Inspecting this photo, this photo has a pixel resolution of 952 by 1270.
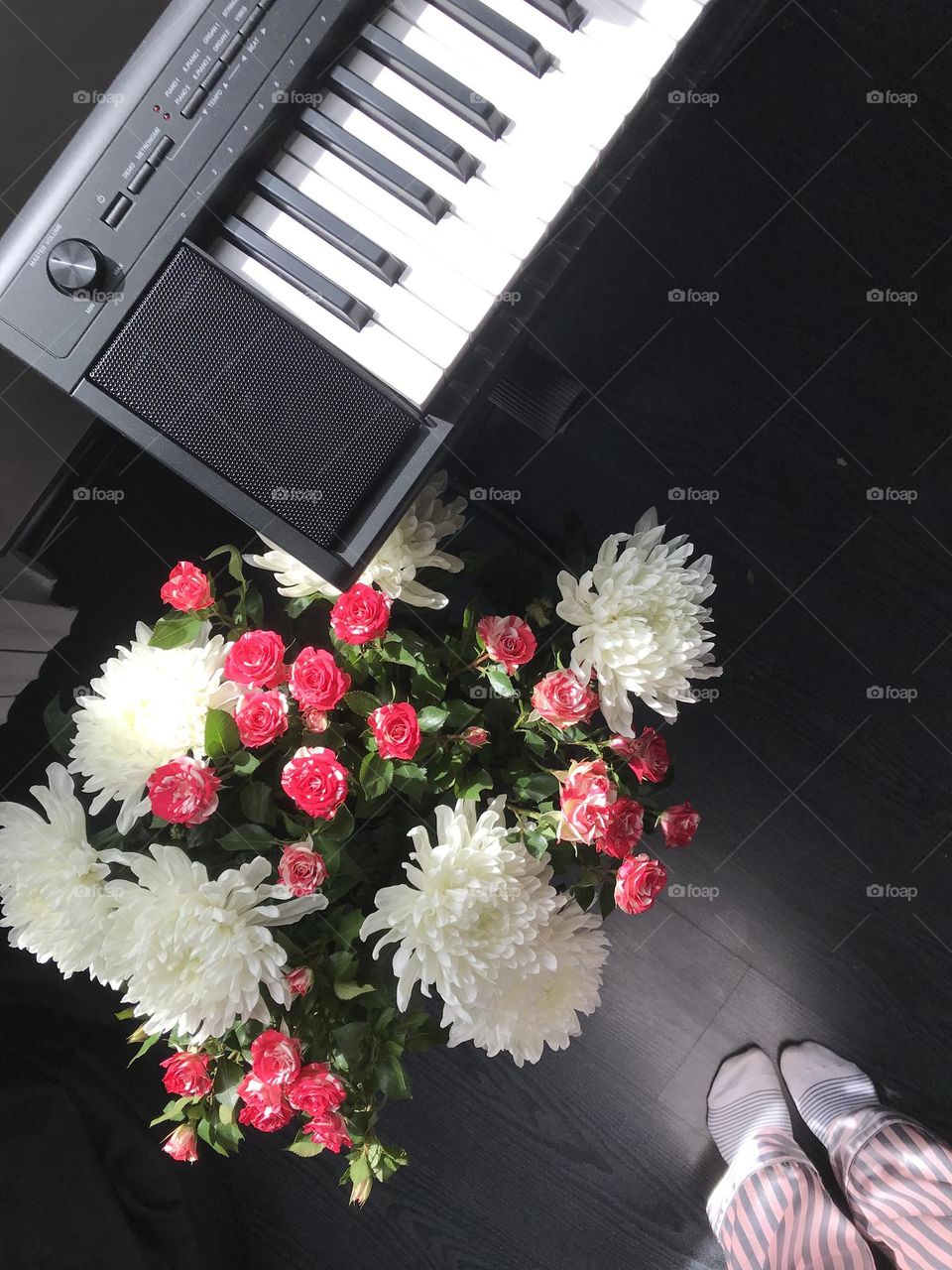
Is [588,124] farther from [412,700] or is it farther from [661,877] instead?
[661,877]

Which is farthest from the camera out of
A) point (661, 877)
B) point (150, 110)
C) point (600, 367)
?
point (600, 367)

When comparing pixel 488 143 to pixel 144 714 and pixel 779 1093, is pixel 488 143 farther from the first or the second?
pixel 779 1093

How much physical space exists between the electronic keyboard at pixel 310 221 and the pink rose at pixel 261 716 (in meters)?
0.11

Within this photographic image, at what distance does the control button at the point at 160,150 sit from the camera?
0.67m

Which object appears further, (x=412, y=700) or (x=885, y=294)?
(x=885, y=294)

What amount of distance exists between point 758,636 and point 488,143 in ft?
2.96

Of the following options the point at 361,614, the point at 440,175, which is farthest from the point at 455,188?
the point at 361,614

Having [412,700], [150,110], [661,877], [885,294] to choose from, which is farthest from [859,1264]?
[150,110]

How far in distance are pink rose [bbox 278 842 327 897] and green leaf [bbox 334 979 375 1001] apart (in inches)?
4.4

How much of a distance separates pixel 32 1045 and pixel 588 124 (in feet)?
4.32

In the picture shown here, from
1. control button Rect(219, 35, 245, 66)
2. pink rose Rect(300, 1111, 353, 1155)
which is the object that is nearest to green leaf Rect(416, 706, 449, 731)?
pink rose Rect(300, 1111, 353, 1155)

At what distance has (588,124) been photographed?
2.31ft

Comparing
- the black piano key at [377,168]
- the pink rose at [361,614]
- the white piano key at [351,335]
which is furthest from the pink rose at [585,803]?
the black piano key at [377,168]

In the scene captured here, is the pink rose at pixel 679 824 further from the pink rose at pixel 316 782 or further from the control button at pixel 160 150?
the control button at pixel 160 150
